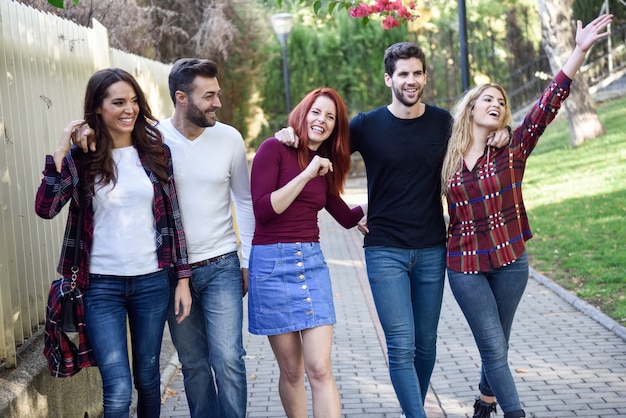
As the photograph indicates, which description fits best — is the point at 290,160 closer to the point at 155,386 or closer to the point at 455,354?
the point at 155,386

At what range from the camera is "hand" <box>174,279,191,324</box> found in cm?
412

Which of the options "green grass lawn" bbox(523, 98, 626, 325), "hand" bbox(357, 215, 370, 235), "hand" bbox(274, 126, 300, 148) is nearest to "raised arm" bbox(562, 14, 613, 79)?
"hand" bbox(357, 215, 370, 235)

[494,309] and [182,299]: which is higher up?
[182,299]

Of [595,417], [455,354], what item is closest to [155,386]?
[595,417]

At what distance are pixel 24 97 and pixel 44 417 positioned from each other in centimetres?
171

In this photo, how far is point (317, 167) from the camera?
13.4 ft

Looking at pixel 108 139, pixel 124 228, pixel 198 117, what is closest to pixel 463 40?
pixel 198 117

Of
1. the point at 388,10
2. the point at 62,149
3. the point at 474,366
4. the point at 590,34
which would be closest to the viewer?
the point at 62,149

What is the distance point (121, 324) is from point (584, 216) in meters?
9.44

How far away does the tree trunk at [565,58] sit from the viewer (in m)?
18.9

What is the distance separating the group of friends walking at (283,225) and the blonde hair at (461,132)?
1 cm

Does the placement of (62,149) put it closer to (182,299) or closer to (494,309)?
(182,299)

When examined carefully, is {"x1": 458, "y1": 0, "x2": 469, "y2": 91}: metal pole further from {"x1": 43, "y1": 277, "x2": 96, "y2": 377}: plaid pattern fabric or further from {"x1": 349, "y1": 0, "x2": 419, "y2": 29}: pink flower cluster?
{"x1": 43, "y1": 277, "x2": 96, "y2": 377}: plaid pattern fabric

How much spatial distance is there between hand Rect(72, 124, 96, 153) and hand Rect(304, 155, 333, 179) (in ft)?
3.19
